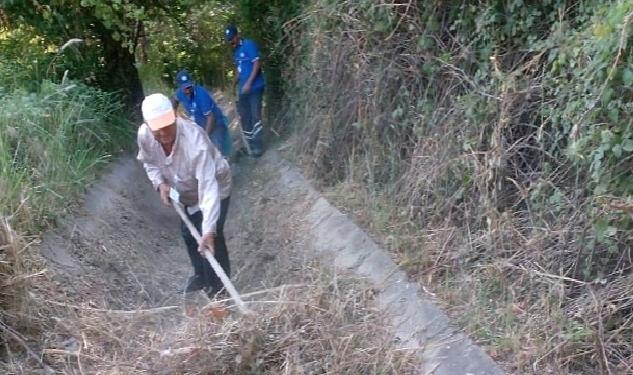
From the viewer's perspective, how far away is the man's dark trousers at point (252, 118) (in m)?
9.45

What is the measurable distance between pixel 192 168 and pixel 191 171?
39 millimetres

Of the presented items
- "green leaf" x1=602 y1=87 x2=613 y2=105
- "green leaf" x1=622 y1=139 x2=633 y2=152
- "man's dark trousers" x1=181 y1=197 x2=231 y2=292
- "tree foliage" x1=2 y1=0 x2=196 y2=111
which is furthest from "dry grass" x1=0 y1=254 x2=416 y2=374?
"tree foliage" x1=2 y1=0 x2=196 y2=111

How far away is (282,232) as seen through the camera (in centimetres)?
705

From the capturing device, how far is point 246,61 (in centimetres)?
932

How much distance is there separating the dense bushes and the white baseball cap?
179 cm

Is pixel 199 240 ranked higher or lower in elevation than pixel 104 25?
lower

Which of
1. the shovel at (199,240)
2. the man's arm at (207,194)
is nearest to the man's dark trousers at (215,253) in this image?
the shovel at (199,240)

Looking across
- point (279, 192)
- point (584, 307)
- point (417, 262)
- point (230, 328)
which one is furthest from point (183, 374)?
point (279, 192)

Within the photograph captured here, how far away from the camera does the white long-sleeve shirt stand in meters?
4.94

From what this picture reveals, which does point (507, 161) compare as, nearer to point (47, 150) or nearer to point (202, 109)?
point (47, 150)

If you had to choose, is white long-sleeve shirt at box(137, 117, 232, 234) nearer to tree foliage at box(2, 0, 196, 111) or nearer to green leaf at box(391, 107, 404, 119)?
green leaf at box(391, 107, 404, 119)

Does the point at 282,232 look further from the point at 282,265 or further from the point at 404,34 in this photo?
the point at 404,34

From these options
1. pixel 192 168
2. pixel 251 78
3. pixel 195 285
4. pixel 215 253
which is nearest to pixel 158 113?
pixel 192 168

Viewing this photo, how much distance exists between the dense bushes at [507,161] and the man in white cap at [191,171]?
126 centimetres
